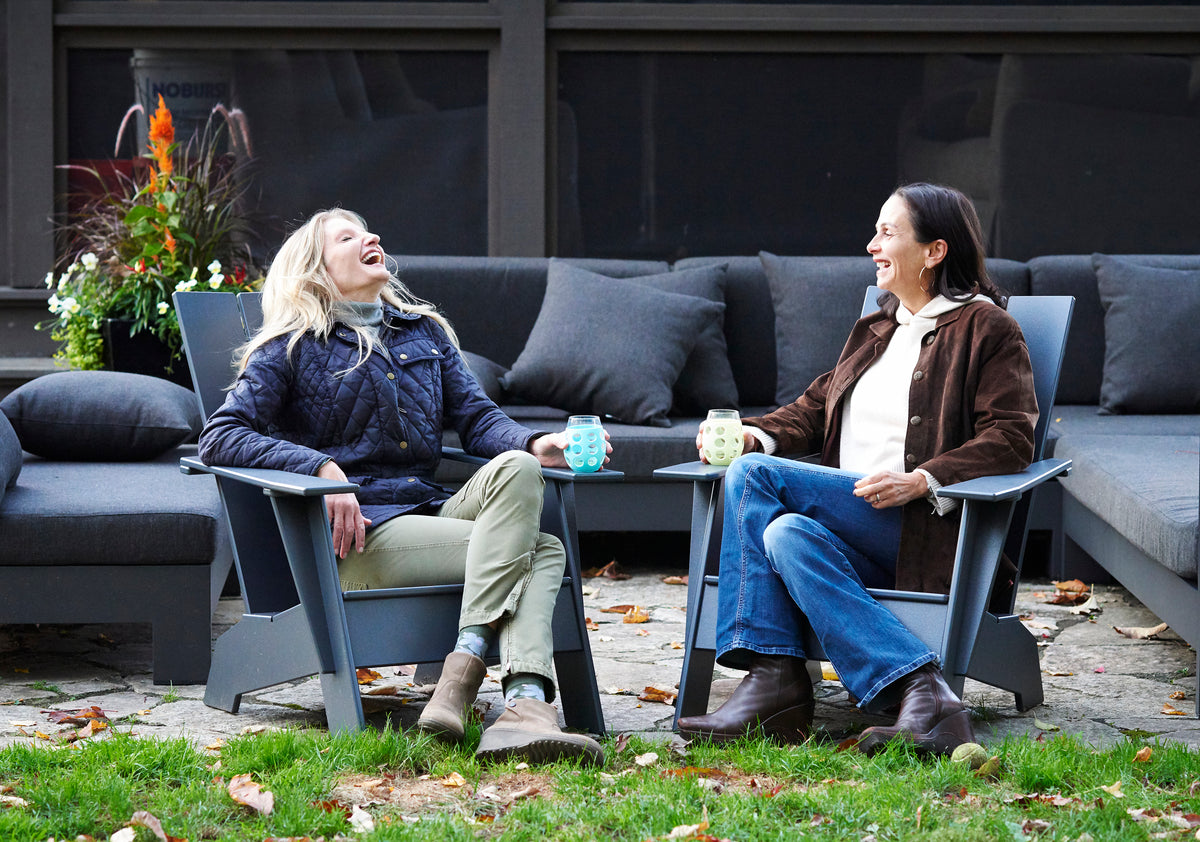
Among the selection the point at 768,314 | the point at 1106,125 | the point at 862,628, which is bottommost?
the point at 862,628

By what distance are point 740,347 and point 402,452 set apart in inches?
88.2

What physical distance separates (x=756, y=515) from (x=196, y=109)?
389 centimetres

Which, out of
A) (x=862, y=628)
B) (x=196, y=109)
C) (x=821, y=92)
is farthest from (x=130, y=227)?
(x=862, y=628)

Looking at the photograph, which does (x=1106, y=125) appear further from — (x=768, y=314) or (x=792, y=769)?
(x=792, y=769)

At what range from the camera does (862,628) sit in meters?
2.60

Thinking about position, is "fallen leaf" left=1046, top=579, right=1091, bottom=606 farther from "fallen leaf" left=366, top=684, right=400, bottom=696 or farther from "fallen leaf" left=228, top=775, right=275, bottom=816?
"fallen leaf" left=228, top=775, right=275, bottom=816

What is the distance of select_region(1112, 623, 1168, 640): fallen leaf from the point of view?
361cm

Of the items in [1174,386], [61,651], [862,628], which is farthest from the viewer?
[1174,386]

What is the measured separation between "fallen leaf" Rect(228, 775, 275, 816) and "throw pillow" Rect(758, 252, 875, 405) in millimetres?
2808

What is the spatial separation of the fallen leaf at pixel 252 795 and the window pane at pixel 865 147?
3.83 metres

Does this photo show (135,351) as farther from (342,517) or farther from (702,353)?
(342,517)

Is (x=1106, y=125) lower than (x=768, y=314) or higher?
higher

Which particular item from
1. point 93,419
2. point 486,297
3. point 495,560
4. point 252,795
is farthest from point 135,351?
point 252,795

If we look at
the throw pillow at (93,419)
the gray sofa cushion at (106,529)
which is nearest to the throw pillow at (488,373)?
the throw pillow at (93,419)
